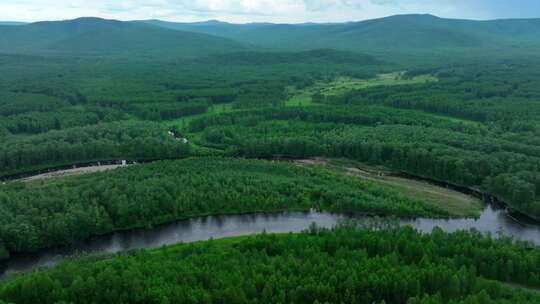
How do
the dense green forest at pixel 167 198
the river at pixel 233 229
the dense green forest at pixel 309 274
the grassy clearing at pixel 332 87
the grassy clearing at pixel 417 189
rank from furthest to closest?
1. the grassy clearing at pixel 332 87
2. the grassy clearing at pixel 417 189
3. the dense green forest at pixel 167 198
4. the river at pixel 233 229
5. the dense green forest at pixel 309 274

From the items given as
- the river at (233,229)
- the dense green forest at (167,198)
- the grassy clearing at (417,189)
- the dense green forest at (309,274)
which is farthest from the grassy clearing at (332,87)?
the dense green forest at (309,274)

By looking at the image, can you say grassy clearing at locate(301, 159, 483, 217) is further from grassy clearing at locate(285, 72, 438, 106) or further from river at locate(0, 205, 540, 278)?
grassy clearing at locate(285, 72, 438, 106)

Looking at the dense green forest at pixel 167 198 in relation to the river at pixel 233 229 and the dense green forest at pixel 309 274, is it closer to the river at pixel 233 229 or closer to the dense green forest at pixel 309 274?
the river at pixel 233 229

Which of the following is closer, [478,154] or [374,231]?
[374,231]

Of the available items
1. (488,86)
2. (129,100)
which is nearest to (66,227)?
(129,100)

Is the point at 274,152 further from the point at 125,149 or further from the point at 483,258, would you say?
the point at 483,258

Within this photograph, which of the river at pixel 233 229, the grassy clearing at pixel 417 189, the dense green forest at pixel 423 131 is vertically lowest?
the river at pixel 233 229
